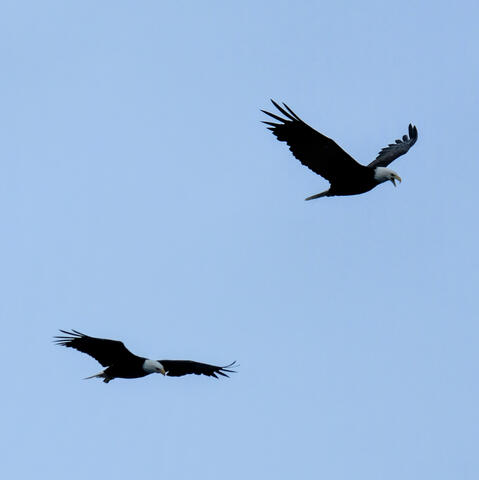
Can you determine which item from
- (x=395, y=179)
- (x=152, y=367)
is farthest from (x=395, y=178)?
(x=152, y=367)

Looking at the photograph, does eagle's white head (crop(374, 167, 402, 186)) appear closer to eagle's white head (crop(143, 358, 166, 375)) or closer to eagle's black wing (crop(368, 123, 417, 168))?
eagle's black wing (crop(368, 123, 417, 168))

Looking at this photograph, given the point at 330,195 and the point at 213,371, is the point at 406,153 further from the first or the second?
the point at 213,371

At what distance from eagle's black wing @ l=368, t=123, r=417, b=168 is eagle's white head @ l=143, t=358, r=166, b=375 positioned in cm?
472

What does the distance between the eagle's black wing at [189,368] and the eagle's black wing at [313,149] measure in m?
4.12

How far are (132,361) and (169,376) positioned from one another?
5.46 feet

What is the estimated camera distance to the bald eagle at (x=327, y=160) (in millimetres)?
16906

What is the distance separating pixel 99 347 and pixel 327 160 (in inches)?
168

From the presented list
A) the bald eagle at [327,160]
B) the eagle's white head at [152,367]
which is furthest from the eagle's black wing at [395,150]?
the eagle's white head at [152,367]

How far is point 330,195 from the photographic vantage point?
18.2 meters

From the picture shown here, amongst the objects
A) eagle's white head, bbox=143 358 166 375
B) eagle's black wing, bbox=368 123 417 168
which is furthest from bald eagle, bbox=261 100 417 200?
eagle's white head, bbox=143 358 166 375

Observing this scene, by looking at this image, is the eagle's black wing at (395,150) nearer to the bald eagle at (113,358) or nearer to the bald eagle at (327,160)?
the bald eagle at (327,160)

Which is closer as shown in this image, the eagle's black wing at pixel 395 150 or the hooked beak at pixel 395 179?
the hooked beak at pixel 395 179

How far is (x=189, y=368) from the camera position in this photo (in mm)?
20094

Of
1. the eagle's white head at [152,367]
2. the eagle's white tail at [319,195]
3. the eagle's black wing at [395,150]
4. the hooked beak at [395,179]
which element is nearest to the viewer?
the eagle's white tail at [319,195]
